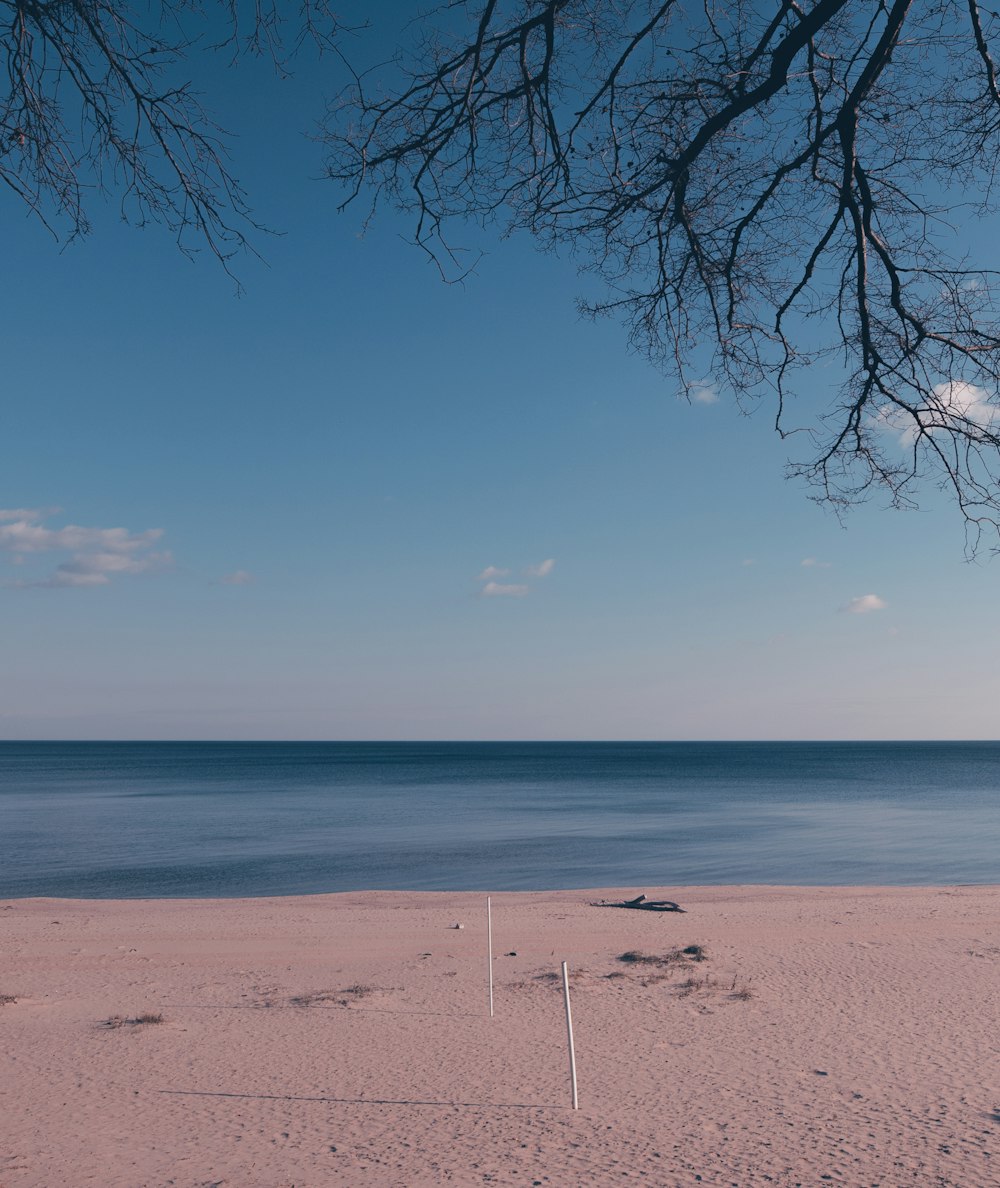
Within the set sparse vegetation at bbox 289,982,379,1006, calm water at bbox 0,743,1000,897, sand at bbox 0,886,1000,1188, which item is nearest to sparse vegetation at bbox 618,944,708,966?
Result: sand at bbox 0,886,1000,1188

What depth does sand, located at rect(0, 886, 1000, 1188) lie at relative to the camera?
6.08 metres

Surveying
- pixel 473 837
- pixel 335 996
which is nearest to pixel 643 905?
pixel 335 996

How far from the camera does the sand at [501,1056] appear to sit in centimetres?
608

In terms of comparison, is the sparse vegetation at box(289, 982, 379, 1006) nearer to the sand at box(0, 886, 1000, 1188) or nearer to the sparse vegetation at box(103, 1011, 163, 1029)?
the sand at box(0, 886, 1000, 1188)

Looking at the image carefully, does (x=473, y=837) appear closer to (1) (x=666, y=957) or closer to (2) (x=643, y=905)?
(2) (x=643, y=905)

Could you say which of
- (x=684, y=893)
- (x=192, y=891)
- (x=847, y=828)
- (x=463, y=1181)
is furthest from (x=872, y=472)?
(x=847, y=828)

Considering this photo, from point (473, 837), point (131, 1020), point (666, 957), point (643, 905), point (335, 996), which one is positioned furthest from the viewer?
point (473, 837)

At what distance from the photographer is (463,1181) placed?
5.79 m

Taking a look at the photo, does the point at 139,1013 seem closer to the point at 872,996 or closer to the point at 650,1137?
the point at 650,1137

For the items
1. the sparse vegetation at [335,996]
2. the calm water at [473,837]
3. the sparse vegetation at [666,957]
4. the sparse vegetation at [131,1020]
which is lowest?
the calm water at [473,837]

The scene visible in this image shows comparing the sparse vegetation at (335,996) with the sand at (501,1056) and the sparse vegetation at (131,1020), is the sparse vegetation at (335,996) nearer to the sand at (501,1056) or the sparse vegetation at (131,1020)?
the sand at (501,1056)

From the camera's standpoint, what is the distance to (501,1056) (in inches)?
329

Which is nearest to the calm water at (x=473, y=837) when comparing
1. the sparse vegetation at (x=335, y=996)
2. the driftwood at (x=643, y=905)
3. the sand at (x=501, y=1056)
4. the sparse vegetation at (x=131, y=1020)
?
the driftwood at (x=643, y=905)

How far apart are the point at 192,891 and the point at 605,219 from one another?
77.0 ft
